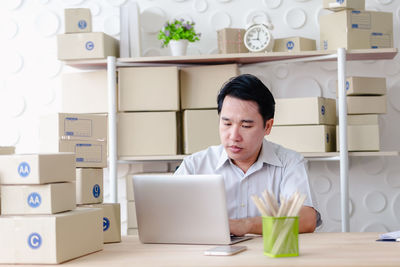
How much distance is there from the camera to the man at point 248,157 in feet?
7.10

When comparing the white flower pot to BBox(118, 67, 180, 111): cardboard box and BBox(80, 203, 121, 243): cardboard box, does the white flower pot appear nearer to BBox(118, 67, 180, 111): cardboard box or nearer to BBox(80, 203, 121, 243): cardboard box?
BBox(118, 67, 180, 111): cardboard box

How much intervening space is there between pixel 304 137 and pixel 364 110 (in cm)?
37

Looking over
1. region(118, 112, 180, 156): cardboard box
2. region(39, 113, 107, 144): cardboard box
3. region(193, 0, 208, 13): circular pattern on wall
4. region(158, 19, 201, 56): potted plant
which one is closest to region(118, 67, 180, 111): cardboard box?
region(118, 112, 180, 156): cardboard box

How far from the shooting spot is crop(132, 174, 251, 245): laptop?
5.35ft

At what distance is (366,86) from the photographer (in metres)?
3.09

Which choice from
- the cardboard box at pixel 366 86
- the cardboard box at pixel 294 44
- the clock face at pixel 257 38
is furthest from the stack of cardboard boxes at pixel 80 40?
the cardboard box at pixel 366 86

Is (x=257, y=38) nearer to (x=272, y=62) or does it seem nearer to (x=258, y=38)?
(x=258, y=38)

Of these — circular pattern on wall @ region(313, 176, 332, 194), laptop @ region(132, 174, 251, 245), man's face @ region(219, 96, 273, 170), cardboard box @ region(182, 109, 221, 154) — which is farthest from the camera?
circular pattern on wall @ region(313, 176, 332, 194)

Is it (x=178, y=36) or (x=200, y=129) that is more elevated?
(x=178, y=36)

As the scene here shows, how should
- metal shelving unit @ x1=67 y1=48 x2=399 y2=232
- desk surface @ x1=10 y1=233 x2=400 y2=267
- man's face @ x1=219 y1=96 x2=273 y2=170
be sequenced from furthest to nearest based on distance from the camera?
metal shelving unit @ x1=67 y1=48 x2=399 y2=232 < man's face @ x1=219 y1=96 x2=273 y2=170 < desk surface @ x1=10 y1=233 x2=400 y2=267

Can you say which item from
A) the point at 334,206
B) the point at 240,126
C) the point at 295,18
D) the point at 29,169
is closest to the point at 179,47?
the point at 295,18

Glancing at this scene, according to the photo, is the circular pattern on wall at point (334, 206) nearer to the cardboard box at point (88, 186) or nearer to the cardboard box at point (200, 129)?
the cardboard box at point (200, 129)

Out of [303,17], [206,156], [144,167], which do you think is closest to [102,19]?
[144,167]

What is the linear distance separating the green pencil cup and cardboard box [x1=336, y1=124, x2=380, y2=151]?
171cm
